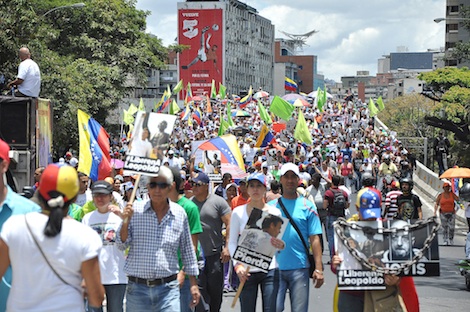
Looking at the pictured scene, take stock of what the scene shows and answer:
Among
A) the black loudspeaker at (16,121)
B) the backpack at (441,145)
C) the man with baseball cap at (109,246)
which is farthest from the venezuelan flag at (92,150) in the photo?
the backpack at (441,145)

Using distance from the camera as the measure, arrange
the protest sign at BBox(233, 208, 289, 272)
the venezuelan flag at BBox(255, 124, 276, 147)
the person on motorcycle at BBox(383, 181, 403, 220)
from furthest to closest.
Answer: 1. the venezuelan flag at BBox(255, 124, 276, 147)
2. the person on motorcycle at BBox(383, 181, 403, 220)
3. the protest sign at BBox(233, 208, 289, 272)

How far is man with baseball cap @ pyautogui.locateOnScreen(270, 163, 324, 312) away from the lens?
834 cm

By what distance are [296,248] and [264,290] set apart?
48 cm

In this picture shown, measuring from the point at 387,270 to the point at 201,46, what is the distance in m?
164

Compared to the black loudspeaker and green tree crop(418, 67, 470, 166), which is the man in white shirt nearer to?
the black loudspeaker

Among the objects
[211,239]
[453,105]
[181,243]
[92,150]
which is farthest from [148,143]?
[453,105]

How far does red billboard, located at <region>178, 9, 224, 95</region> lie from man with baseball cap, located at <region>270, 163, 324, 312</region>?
15978 cm

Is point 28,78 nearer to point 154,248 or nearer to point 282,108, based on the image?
point 154,248

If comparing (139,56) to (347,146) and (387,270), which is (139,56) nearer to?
(347,146)

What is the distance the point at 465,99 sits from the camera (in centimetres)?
3450

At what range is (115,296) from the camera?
8.50 m

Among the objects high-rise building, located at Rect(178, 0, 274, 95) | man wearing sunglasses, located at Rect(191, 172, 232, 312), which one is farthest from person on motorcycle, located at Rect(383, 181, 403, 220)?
high-rise building, located at Rect(178, 0, 274, 95)

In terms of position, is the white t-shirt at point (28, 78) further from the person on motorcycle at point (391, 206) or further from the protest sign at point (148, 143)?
the protest sign at point (148, 143)

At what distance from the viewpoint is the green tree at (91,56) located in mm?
35688
